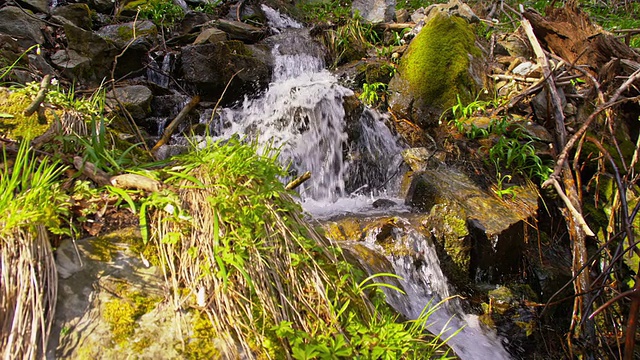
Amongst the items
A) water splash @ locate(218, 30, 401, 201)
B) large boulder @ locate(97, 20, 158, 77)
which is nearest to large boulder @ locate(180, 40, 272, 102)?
water splash @ locate(218, 30, 401, 201)

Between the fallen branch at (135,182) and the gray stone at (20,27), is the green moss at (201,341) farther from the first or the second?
the gray stone at (20,27)

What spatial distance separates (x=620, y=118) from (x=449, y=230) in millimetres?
3304

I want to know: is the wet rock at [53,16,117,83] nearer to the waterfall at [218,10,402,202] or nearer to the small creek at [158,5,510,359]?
the small creek at [158,5,510,359]

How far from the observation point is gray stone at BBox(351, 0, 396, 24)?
31.9ft

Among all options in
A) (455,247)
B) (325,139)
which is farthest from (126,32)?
(455,247)

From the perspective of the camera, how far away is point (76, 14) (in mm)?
7617

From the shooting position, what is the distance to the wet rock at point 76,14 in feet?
24.4

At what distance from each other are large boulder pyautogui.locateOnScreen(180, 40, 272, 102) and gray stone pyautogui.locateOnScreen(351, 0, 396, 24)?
3582mm

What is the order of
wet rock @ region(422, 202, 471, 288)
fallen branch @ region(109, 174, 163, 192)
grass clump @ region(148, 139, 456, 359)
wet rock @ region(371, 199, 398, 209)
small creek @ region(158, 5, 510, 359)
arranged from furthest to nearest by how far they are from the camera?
wet rock @ region(371, 199, 398, 209) < small creek @ region(158, 5, 510, 359) < wet rock @ region(422, 202, 471, 288) < fallen branch @ region(109, 174, 163, 192) < grass clump @ region(148, 139, 456, 359)

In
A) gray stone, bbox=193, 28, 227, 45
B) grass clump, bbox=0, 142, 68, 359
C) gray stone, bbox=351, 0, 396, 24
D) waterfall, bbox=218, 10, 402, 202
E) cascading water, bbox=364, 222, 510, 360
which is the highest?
gray stone, bbox=351, 0, 396, 24

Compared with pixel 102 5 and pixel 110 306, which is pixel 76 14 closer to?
pixel 102 5

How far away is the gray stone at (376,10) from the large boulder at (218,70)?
3.58 meters

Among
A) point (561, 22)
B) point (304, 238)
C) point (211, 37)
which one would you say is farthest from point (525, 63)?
point (304, 238)

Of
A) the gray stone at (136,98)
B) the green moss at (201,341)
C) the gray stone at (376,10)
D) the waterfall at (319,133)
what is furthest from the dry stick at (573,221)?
the gray stone at (136,98)
